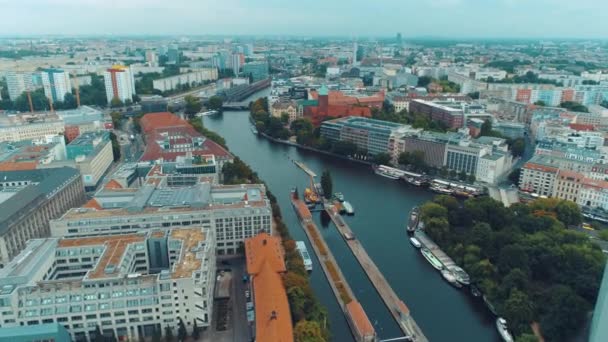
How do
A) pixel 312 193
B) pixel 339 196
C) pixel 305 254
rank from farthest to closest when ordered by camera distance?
pixel 312 193, pixel 339 196, pixel 305 254

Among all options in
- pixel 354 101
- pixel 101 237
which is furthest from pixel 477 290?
pixel 354 101

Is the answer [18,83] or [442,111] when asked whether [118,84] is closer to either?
[18,83]

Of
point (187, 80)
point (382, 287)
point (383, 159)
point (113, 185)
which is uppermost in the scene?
point (187, 80)

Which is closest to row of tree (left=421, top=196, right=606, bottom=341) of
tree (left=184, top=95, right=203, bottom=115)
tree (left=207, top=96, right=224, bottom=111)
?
tree (left=184, top=95, right=203, bottom=115)

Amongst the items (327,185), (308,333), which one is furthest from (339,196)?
(308,333)

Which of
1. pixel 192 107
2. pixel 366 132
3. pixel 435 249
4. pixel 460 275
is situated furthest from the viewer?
pixel 192 107

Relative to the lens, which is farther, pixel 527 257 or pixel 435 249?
pixel 435 249

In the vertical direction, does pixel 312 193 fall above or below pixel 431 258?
above
